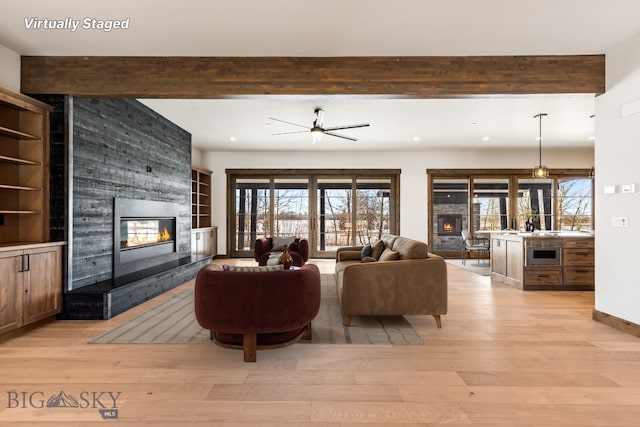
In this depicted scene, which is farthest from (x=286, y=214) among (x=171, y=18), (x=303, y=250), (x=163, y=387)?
(x=163, y=387)

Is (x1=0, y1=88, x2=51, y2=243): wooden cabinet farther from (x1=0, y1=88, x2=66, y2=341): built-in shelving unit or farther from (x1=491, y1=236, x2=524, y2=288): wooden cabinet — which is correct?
(x1=491, y1=236, x2=524, y2=288): wooden cabinet

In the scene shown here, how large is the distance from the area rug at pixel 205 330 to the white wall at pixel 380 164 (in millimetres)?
5267

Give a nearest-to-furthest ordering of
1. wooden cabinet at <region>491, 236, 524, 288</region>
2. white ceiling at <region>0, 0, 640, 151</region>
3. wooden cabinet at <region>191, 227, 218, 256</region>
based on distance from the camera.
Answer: white ceiling at <region>0, 0, 640, 151</region>
wooden cabinet at <region>491, 236, 524, 288</region>
wooden cabinet at <region>191, 227, 218, 256</region>

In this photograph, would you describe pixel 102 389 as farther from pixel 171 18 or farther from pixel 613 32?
pixel 613 32

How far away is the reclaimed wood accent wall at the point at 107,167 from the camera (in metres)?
3.93

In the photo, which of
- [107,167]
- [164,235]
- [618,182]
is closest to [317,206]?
[164,235]

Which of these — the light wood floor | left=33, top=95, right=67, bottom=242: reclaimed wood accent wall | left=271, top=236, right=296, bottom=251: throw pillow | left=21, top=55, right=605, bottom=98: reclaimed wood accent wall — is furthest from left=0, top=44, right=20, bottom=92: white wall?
left=271, top=236, right=296, bottom=251: throw pillow

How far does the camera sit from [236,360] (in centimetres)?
265

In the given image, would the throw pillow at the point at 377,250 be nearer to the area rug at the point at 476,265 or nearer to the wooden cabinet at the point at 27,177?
the area rug at the point at 476,265

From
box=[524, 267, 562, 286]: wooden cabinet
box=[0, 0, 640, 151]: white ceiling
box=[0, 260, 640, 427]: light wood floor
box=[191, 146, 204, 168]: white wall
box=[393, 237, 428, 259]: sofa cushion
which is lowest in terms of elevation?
box=[0, 260, 640, 427]: light wood floor

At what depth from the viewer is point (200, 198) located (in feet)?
28.4

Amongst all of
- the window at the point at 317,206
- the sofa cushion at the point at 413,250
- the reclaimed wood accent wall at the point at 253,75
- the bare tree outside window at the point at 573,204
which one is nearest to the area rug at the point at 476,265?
the window at the point at 317,206

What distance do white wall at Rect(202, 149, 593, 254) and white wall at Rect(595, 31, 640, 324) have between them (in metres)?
5.23

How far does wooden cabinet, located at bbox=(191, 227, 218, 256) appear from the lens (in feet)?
24.8
